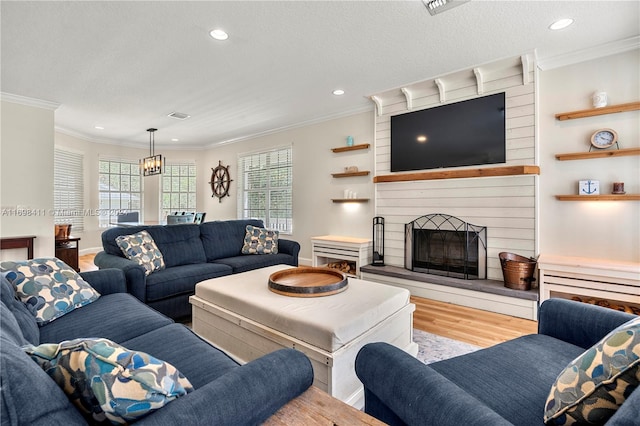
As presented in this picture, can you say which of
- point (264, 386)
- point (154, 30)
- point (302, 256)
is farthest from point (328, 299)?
point (302, 256)

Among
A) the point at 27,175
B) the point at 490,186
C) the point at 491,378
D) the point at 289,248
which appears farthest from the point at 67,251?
the point at 490,186

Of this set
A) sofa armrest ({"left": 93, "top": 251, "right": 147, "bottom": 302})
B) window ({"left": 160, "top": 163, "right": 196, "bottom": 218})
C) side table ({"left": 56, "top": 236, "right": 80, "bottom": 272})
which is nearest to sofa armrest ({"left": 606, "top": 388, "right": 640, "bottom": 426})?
sofa armrest ({"left": 93, "top": 251, "right": 147, "bottom": 302})

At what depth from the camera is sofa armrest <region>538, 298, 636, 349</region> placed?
54.3 inches

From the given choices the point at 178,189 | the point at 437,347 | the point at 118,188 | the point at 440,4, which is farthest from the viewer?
the point at 178,189

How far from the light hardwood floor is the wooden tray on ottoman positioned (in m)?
1.04

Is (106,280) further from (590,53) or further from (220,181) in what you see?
(220,181)

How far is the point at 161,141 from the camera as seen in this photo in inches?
291

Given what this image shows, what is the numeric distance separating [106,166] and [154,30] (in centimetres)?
577

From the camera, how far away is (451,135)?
12.6 feet

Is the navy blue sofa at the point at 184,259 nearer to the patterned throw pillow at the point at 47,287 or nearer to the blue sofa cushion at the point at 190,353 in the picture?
the patterned throw pillow at the point at 47,287

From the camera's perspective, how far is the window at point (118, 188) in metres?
7.11

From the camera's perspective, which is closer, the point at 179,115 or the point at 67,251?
the point at 67,251

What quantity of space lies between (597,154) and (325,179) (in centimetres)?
353

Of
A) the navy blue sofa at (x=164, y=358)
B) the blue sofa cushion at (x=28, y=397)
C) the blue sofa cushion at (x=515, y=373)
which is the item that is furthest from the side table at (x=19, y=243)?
the blue sofa cushion at (x=515, y=373)
